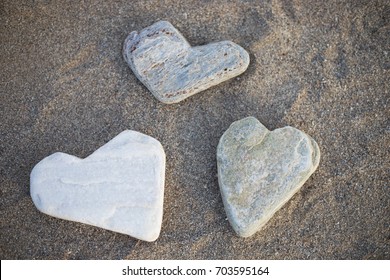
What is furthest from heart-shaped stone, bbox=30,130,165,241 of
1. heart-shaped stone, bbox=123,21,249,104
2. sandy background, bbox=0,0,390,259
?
heart-shaped stone, bbox=123,21,249,104

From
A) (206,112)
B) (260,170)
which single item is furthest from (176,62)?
(260,170)

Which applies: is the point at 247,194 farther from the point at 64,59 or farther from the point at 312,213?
the point at 64,59

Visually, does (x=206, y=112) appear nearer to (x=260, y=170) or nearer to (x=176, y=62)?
(x=176, y=62)

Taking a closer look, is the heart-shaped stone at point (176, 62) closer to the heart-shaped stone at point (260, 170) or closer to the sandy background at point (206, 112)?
the sandy background at point (206, 112)

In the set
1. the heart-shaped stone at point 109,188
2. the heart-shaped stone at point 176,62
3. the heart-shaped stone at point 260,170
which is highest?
the heart-shaped stone at point 176,62

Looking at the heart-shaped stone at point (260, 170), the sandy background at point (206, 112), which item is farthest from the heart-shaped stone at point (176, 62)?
the heart-shaped stone at point (260, 170)

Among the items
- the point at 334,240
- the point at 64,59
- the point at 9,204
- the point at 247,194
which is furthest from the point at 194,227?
the point at 64,59

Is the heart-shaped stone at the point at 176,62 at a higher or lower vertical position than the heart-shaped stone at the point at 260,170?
higher
